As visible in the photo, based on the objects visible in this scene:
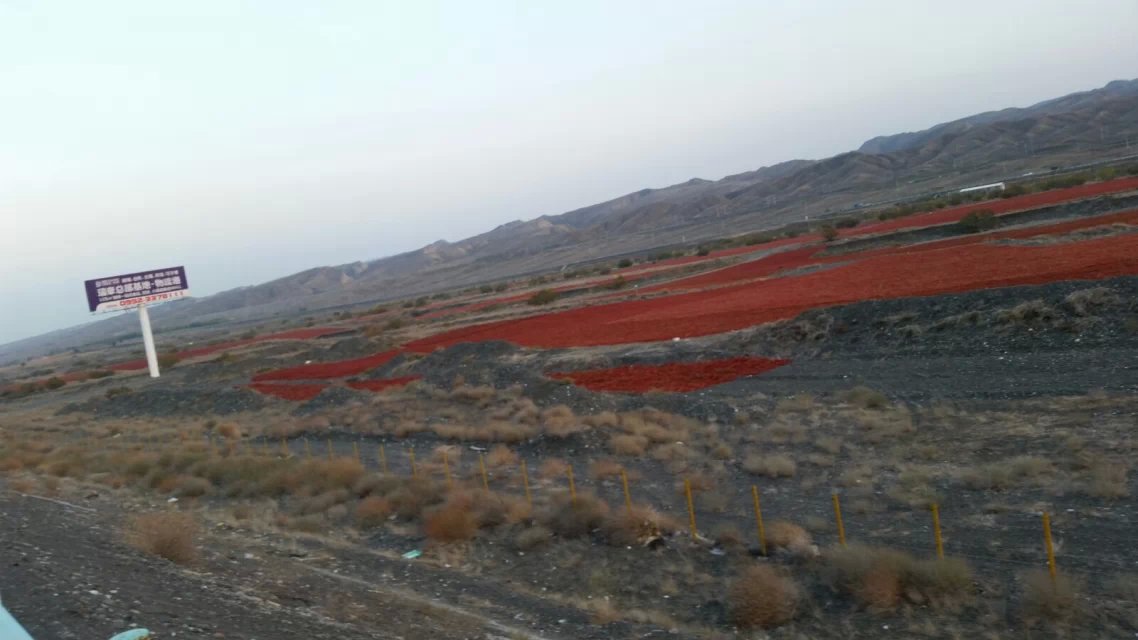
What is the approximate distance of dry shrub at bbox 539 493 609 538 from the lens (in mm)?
14133

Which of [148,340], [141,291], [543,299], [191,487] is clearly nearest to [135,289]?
[141,291]

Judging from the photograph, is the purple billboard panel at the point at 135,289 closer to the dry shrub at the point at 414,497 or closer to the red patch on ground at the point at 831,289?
the red patch on ground at the point at 831,289

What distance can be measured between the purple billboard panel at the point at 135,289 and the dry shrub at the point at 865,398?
5492 cm

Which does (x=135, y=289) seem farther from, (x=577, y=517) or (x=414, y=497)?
(x=577, y=517)

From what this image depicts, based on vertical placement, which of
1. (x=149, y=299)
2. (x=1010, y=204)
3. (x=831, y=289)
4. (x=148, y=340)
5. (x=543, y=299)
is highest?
(x=149, y=299)

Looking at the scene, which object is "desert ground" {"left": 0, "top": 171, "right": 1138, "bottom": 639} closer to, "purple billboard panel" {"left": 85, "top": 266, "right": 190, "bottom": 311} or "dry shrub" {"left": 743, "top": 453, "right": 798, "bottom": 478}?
"dry shrub" {"left": 743, "top": 453, "right": 798, "bottom": 478}

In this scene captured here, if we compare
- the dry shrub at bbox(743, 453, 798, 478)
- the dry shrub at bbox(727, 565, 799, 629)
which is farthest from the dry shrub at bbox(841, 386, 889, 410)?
the dry shrub at bbox(727, 565, 799, 629)

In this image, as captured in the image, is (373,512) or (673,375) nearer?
(373,512)

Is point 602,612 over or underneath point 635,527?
underneath

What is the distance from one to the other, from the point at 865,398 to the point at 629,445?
5.75 meters

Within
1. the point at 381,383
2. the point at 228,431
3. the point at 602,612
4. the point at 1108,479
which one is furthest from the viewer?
the point at 381,383

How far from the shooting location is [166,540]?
12.7 m

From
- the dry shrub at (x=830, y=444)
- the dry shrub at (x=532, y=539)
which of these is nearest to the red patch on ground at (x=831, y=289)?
the dry shrub at (x=830, y=444)

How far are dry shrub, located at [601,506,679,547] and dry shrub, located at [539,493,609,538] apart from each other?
400 millimetres
